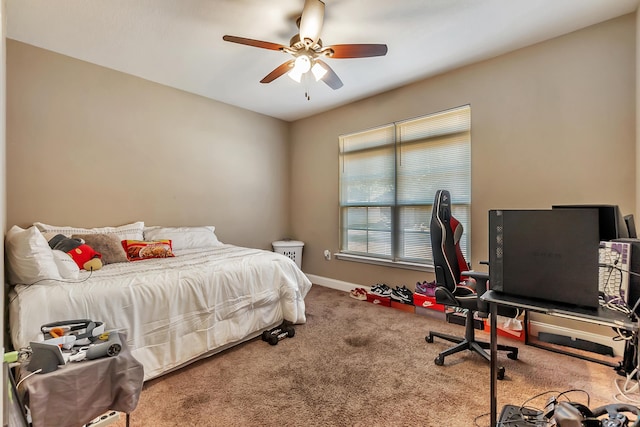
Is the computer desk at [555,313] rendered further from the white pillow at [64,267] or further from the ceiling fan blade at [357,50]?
the white pillow at [64,267]

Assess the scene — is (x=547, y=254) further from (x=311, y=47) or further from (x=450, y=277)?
(x=311, y=47)

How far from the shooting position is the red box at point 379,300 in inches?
131

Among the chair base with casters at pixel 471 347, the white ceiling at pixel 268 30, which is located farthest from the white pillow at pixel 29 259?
the chair base with casters at pixel 471 347

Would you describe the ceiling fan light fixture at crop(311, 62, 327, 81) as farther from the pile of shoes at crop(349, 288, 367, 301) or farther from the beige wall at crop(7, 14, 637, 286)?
the pile of shoes at crop(349, 288, 367, 301)

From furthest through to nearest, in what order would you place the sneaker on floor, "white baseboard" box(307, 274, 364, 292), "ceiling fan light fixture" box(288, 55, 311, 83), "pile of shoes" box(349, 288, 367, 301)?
"white baseboard" box(307, 274, 364, 292) < "pile of shoes" box(349, 288, 367, 301) < the sneaker on floor < "ceiling fan light fixture" box(288, 55, 311, 83)

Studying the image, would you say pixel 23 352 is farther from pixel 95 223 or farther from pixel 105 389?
pixel 95 223

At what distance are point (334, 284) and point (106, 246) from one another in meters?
2.77

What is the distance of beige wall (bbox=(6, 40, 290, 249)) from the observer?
2.56 metres

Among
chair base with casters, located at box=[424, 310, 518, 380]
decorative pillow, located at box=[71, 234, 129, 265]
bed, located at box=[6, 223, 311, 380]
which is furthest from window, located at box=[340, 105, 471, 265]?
decorative pillow, located at box=[71, 234, 129, 265]

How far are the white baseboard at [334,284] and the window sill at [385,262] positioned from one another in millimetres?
344

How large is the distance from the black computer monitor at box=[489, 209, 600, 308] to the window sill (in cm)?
197

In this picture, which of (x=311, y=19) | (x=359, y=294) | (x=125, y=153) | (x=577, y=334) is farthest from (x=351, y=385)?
(x=125, y=153)

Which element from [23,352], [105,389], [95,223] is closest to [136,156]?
[95,223]

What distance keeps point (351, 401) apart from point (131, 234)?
2.64 metres
